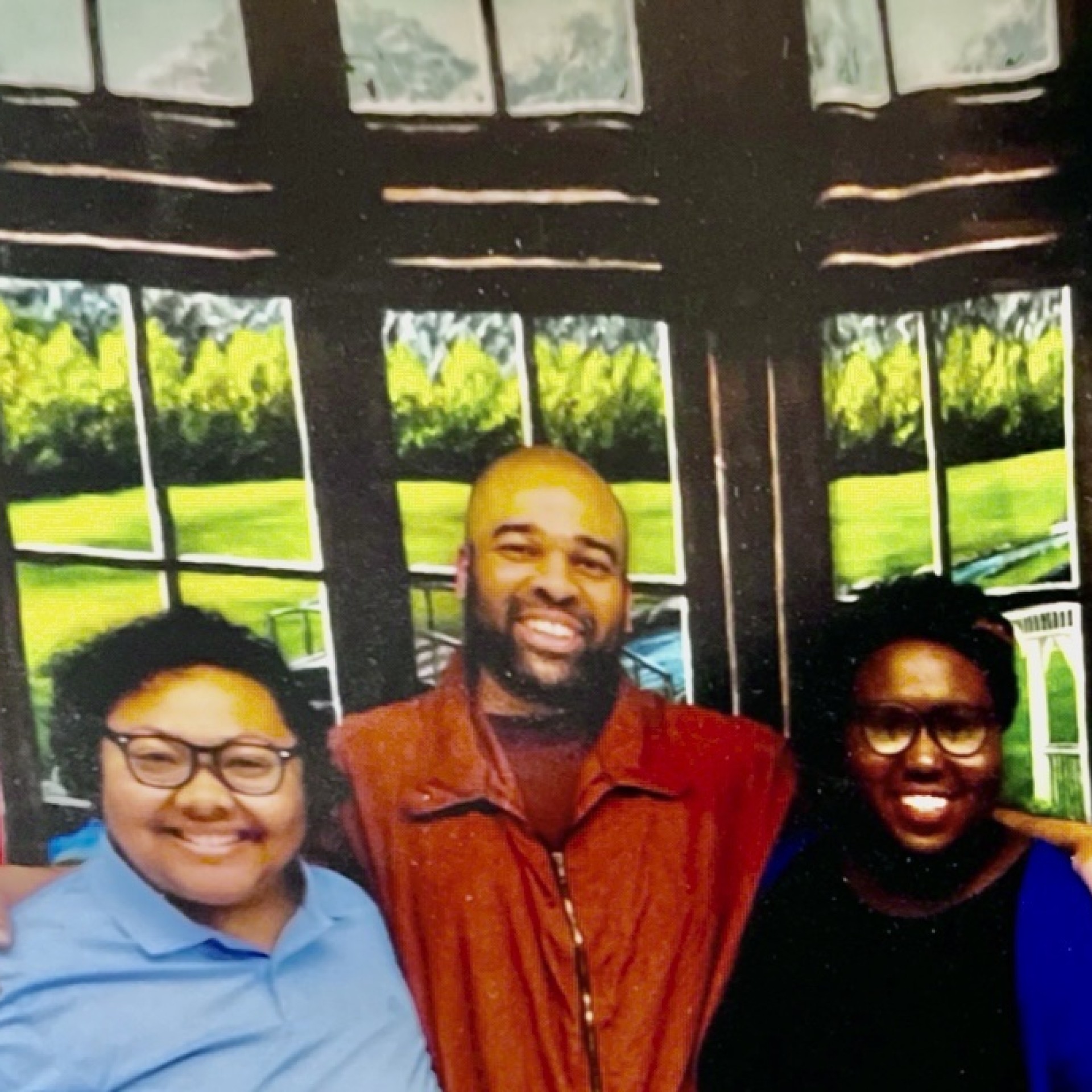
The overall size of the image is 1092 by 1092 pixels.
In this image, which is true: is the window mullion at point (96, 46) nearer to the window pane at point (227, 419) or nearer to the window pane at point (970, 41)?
the window pane at point (227, 419)

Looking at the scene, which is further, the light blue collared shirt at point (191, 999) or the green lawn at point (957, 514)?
the green lawn at point (957, 514)

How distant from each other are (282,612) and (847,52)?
69 cm

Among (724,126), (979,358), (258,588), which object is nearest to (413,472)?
(258,588)

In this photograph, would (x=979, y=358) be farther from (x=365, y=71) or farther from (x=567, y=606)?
(x=365, y=71)

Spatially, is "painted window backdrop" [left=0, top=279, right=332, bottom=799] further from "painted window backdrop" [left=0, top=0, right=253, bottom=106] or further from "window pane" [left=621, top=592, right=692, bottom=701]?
"window pane" [left=621, top=592, right=692, bottom=701]

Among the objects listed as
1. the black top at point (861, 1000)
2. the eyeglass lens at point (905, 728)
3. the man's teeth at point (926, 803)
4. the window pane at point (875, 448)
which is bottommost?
the black top at point (861, 1000)

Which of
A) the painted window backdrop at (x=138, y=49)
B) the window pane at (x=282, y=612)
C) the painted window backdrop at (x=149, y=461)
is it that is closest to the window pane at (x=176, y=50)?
the painted window backdrop at (x=138, y=49)

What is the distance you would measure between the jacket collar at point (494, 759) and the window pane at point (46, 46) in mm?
592

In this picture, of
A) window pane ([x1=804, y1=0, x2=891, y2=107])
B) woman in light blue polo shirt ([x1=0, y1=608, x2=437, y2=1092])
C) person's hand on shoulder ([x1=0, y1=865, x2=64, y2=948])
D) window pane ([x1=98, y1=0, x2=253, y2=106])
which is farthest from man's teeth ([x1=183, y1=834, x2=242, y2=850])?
window pane ([x1=804, y1=0, x2=891, y2=107])

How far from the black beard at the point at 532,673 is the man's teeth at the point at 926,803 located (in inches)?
11.0

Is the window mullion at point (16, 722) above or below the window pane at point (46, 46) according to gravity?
below

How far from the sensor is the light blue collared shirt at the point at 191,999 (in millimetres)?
1012

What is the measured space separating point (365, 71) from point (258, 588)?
451 millimetres

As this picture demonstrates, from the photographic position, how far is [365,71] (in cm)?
107
